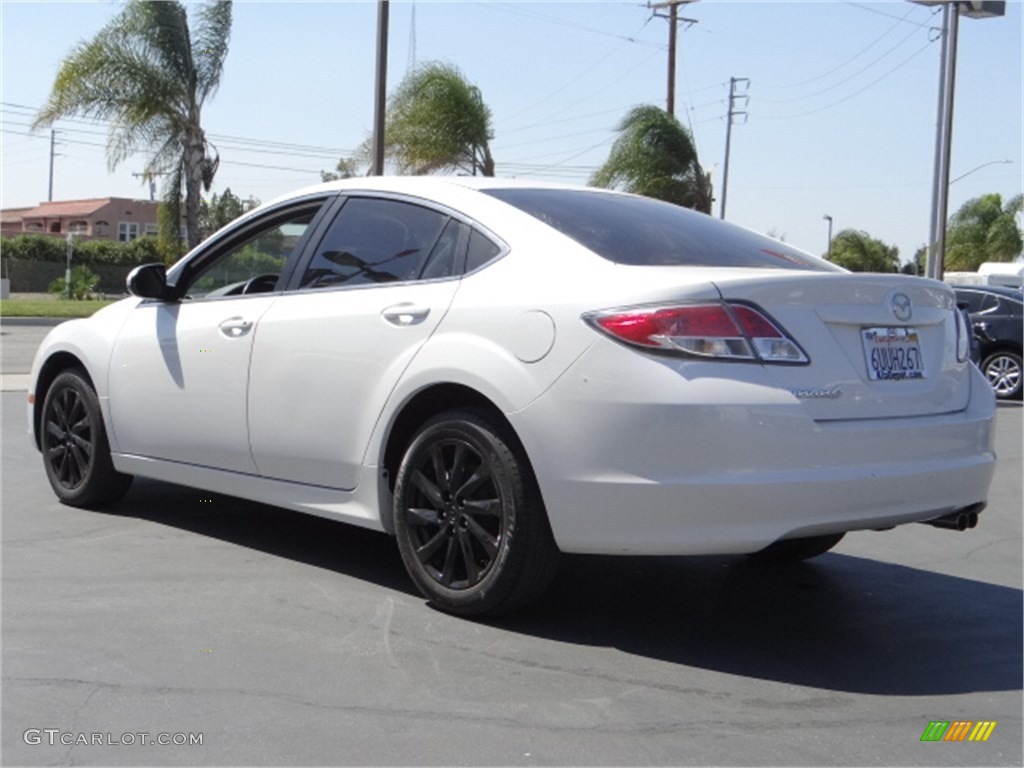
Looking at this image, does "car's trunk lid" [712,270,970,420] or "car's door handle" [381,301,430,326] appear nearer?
"car's trunk lid" [712,270,970,420]

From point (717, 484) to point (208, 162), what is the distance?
99.6 ft

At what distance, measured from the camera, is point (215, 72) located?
32.5m

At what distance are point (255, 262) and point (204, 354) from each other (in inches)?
20.1

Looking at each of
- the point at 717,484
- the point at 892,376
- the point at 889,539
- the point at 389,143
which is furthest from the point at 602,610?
the point at 389,143

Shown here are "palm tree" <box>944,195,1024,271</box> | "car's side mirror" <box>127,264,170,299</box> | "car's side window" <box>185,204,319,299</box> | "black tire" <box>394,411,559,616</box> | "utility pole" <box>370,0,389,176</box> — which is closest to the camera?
"black tire" <box>394,411,559,616</box>

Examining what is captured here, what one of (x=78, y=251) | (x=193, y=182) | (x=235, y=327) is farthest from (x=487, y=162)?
(x=78, y=251)

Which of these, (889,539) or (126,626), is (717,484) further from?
→ (889,539)

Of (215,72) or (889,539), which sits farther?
(215,72)

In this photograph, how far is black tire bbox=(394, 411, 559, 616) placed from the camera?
4.55 meters

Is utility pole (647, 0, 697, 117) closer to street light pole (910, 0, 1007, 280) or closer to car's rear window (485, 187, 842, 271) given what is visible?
street light pole (910, 0, 1007, 280)

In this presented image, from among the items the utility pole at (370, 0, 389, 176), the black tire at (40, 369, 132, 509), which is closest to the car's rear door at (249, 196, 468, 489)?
the black tire at (40, 369, 132, 509)

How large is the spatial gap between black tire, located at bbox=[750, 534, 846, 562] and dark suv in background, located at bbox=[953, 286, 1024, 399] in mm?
13370

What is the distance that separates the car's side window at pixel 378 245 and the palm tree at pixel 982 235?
195ft

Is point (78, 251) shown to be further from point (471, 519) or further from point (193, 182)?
point (471, 519)
